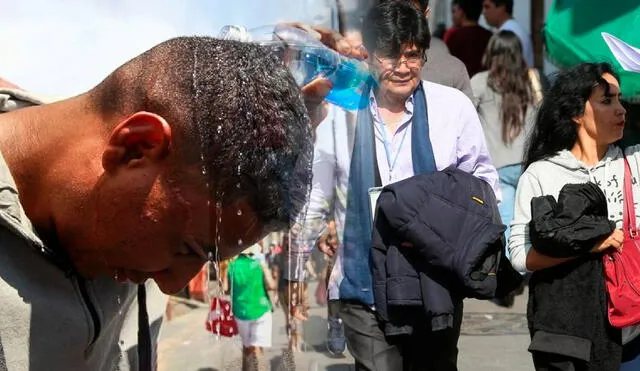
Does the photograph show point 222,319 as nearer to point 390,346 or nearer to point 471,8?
point 390,346

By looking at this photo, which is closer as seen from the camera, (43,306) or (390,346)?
(43,306)

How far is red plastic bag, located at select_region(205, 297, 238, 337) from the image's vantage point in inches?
67.5

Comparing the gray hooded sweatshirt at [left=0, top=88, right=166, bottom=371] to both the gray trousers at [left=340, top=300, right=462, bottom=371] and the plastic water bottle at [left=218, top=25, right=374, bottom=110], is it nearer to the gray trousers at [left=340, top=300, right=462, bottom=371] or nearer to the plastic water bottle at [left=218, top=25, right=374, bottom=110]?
the plastic water bottle at [left=218, top=25, right=374, bottom=110]

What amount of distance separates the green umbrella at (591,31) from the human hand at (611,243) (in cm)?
114

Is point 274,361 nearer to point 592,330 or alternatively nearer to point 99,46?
point 99,46

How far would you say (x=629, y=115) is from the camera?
4.52m

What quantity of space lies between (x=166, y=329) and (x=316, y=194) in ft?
9.94

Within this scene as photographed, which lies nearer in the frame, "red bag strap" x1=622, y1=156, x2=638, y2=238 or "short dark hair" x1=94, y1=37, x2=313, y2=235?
"short dark hair" x1=94, y1=37, x2=313, y2=235

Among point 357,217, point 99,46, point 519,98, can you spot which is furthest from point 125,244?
point 519,98

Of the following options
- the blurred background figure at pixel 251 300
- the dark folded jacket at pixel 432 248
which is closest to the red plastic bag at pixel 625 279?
the dark folded jacket at pixel 432 248

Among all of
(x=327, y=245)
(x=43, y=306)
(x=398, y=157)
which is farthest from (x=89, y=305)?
(x=398, y=157)

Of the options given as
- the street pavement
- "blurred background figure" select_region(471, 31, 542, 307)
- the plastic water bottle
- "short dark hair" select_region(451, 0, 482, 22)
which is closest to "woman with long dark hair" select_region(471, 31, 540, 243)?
"blurred background figure" select_region(471, 31, 542, 307)

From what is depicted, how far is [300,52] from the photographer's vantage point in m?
1.67

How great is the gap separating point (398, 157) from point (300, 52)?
1.76m
